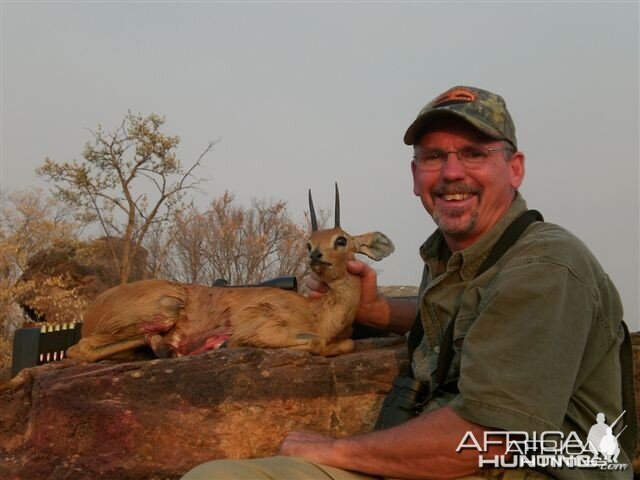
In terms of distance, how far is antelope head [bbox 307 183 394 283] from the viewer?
5949 millimetres

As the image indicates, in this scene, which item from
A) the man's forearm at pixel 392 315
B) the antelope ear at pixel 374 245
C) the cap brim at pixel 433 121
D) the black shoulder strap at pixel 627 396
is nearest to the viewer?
the black shoulder strap at pixel 627 396

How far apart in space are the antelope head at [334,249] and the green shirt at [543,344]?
2.99m

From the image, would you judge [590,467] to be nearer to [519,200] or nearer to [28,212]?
[519,200]

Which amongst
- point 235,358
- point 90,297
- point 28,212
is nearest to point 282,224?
point 90,297

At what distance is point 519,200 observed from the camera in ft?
11.4

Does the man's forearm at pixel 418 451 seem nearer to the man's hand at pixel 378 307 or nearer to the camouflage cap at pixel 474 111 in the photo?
the camouflage cap at pixel 474 111

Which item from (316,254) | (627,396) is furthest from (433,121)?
(316,254)

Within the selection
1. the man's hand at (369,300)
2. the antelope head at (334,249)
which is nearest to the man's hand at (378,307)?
the man's hand at (369,300)

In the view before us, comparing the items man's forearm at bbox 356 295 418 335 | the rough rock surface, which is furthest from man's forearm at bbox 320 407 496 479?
man's forearm at bbox 356 295 418 335

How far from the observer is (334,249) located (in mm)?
5984

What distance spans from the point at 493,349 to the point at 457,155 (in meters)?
1.17

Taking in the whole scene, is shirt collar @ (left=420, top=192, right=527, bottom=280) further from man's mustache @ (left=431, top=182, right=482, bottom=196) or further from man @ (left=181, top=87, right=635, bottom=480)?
man's mustache @ (left=431, top=182, right=482, bottom=196)

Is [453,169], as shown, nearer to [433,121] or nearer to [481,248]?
[433,121]

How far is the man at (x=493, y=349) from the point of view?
250cm
